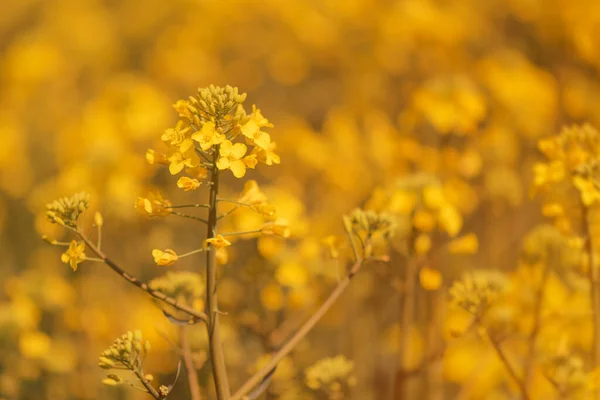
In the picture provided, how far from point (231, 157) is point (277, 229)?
0.23m

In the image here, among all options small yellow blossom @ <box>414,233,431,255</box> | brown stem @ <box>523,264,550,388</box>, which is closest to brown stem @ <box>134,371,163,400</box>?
small yellow blossom @ <box>414,233,431,255</box>

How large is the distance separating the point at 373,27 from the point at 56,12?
19.6 ft

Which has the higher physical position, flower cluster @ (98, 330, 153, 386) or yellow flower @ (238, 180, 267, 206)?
yellow flower @ (238, 180, 267, 206)

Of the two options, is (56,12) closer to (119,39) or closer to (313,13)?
(119,39)

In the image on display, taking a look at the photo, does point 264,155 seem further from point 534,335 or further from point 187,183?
point 534,335

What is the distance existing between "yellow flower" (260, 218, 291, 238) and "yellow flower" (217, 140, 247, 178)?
0.20 m

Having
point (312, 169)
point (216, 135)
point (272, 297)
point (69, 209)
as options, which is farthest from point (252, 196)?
point (312, 169)

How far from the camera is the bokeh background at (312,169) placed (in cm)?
254

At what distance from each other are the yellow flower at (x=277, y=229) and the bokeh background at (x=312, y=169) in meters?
0.36

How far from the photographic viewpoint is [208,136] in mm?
1291

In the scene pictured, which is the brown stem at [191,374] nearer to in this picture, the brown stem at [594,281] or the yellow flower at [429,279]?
the yellow flower at [429,279]

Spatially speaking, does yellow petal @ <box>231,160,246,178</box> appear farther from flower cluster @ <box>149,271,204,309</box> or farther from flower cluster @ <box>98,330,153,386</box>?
flower cluster @ <box>149,271,204,309</box>

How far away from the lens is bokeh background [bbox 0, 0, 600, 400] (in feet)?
8.33

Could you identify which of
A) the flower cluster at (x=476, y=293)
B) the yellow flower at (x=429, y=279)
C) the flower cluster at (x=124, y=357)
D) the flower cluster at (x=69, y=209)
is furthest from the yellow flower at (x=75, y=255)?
the yellow flower at (x=429, y=279)
